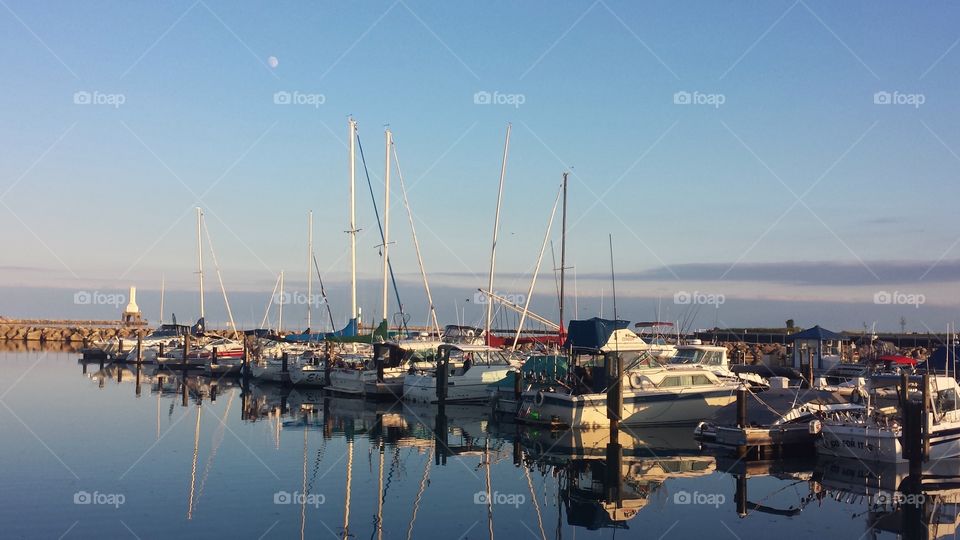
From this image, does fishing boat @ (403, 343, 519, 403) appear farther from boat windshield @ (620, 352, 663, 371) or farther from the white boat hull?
boat windshield @ (620, 352, 663, 371)

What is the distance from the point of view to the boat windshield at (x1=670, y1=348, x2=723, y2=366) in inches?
1484

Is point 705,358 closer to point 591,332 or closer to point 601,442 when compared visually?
point 591,332

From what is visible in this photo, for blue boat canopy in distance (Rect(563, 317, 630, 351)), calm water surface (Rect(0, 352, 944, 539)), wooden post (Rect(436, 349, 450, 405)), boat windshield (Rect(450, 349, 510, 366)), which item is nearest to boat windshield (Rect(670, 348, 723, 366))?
blue boat canopy in distance (Rect(563, 317, 630, 351))

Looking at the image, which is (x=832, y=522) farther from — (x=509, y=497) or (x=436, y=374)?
(x=436, y=374)

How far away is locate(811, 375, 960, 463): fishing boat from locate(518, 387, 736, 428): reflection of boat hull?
5080 mm

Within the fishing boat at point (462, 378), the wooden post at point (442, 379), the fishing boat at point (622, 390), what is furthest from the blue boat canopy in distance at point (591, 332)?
the wooden post at point (442, 379)

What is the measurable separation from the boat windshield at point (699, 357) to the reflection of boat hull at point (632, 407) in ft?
18.3

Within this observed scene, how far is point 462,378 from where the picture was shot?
3881 centimetres

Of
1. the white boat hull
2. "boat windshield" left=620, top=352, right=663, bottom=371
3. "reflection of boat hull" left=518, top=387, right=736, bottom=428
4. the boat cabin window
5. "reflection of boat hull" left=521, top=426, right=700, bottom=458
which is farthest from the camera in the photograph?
the white boat hull

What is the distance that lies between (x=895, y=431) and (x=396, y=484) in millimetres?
13483

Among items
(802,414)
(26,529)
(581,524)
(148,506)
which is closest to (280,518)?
(148,506)

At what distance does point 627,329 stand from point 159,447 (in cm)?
1693

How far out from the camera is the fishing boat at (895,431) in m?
23.7

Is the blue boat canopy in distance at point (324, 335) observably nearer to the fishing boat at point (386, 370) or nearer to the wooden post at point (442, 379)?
the fishing boat at point (386, 370)
